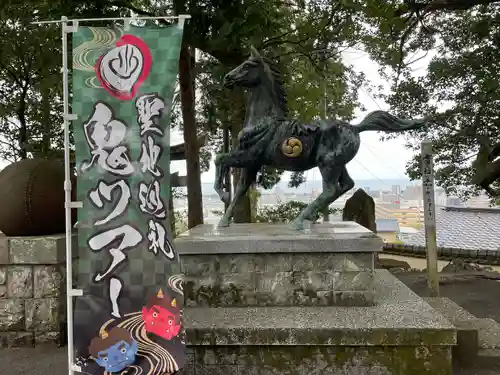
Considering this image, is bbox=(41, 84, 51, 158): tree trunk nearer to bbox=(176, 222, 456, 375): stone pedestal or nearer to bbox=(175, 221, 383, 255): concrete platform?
bbox=(176, 222, 456, 375): stone pedestal

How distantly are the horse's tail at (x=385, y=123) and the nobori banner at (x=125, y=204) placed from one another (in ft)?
7.52

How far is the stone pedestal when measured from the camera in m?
3.52

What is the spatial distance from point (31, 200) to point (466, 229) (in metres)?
13.2

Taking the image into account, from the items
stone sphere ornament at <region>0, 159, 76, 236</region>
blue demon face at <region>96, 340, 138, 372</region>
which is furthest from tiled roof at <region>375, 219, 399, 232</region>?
blue demon face at <region>96, 340, 138, 372</region>

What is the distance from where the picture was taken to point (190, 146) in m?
8.36

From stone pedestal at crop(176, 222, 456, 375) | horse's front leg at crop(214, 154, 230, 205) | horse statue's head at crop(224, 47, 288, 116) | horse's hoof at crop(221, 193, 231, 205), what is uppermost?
horse statue's head at crop(224, 47, 288, 116)

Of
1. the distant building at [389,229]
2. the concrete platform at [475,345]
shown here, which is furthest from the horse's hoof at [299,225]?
the distant building at [389,229]

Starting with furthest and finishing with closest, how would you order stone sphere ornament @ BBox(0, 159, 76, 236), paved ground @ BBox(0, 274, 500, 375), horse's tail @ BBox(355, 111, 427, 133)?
stone sphere ornament @ BBox(0, 159, 76, 236) → horse's tail @ BBox(355, 111, 427, 133) → paved ground @ BBox(0, 274, 500, 375)

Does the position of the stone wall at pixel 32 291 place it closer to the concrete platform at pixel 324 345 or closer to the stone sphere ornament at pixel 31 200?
the stone sphere ornament at pixel 31 200

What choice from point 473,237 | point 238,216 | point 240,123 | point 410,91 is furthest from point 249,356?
point 473,237

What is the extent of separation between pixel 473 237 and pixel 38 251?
12.4 m

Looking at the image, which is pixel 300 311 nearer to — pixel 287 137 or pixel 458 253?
pixel 287 137

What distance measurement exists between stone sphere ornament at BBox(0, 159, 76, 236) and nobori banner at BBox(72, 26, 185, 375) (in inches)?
88.1

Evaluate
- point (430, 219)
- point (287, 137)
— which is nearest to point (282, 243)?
point (287, 137)
